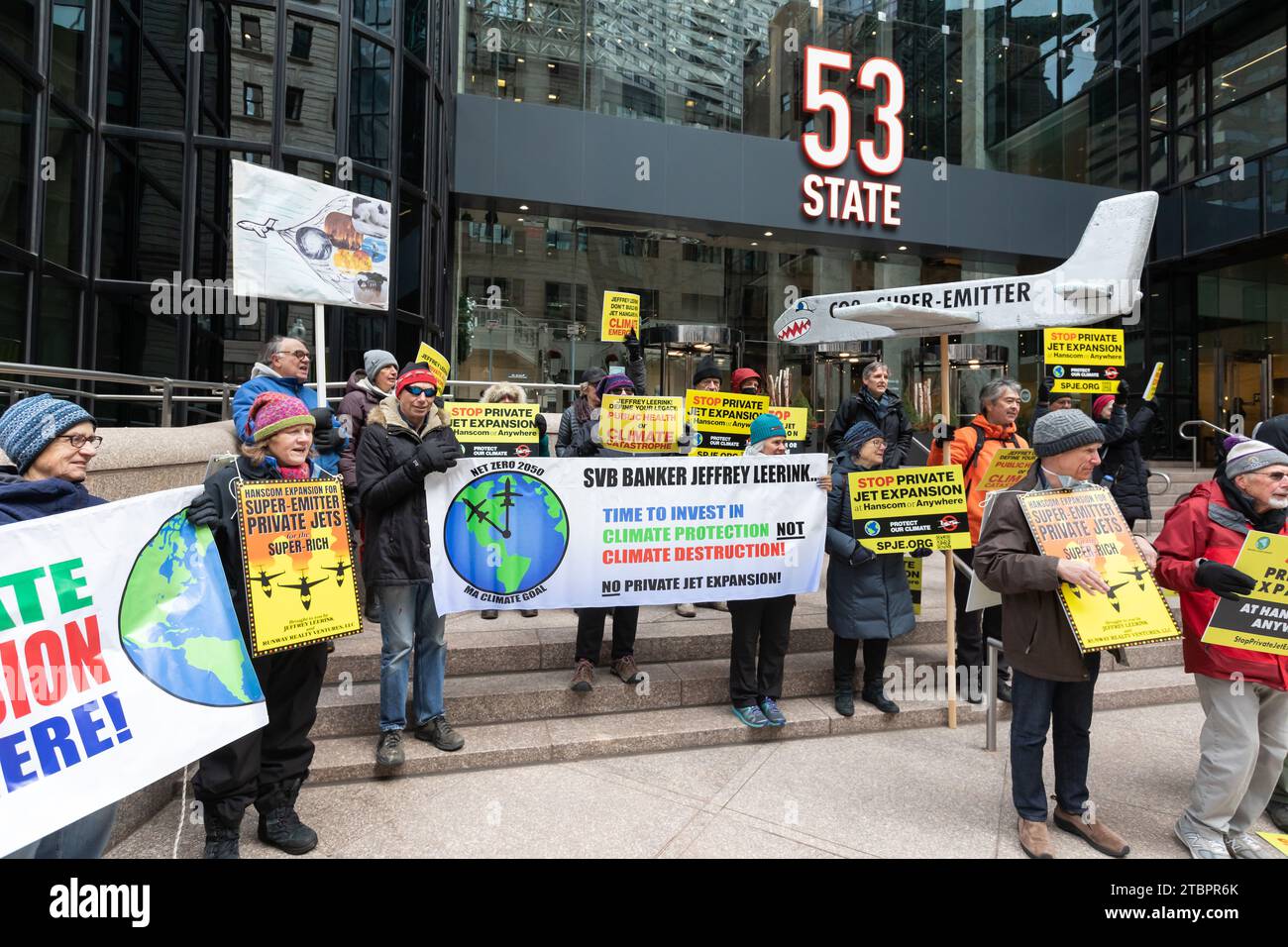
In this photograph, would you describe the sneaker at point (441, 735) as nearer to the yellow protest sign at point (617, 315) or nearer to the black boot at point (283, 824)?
the black boot at point (283, 824)

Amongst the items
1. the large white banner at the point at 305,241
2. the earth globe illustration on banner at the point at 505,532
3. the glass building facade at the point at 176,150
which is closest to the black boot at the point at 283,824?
the earth globe illustration on banner at the point at 505,532

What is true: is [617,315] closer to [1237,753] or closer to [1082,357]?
[1082,357]

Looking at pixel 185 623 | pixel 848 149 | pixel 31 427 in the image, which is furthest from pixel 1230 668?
pixel 848 149

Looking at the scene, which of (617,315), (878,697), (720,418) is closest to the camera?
(878,697)

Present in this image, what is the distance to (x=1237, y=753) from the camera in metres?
3.28

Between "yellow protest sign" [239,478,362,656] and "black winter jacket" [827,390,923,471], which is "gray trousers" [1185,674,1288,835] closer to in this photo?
"black winter jacket" [827,390,923,471]

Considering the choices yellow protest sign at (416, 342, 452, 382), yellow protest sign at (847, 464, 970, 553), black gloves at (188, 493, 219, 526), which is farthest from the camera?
yellow protest sign at (416, 342, 452, 382)

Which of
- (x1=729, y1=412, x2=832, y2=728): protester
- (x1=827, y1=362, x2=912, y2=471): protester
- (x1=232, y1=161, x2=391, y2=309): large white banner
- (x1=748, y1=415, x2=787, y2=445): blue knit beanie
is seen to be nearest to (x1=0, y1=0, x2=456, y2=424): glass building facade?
(x1=232, y1=161, x2=391, y2=309): large white banner

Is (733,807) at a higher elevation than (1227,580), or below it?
below

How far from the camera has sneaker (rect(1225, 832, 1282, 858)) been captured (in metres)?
3.35

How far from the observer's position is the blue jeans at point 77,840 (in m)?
2.34

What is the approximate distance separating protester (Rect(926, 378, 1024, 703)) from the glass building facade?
28.7ft

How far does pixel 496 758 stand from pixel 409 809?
1.97ft

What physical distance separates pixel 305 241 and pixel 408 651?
3051mm
